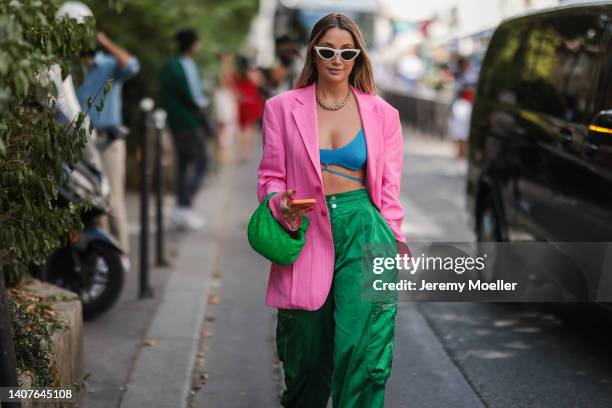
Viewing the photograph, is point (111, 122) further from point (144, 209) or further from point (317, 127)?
point (317, 127)

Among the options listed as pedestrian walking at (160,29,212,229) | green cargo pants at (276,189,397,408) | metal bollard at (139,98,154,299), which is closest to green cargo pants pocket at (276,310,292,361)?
green cargo pants at (276,189,397,408)

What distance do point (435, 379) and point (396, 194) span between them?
1.84 meters

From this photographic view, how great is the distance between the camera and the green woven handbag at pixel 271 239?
4074mm

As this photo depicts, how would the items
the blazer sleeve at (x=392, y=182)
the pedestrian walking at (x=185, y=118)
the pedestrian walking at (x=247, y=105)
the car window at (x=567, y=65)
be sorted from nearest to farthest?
the blazer sleeve at (x=392, y=182)
the car window at (x=567, y=65)
the pedestrian walking at (x=185, y=118)
the pedestrian walking at (x=247, y=105)

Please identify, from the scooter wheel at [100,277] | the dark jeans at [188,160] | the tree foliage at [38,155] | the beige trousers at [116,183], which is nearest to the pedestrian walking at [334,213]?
the tree foliage at [38,155]

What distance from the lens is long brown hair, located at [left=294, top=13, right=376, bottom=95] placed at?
14.1 ft

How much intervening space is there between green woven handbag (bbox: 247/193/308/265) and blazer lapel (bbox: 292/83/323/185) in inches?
10.0

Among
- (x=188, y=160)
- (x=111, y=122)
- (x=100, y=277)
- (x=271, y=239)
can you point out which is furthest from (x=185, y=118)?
(x=271, y=239)

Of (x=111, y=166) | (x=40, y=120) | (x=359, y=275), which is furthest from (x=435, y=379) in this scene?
(x=111, y=166)

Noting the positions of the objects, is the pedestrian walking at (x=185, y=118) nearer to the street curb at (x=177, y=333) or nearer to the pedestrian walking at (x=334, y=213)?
the street curb at (x=177, y=333)

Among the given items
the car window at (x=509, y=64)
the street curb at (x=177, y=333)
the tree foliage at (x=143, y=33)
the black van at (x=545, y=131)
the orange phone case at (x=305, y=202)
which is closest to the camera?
the orange phone case at (x=305, y=202)

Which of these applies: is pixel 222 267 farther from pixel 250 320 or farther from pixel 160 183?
pixel 250 320

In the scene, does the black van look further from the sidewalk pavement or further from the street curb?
the street curb

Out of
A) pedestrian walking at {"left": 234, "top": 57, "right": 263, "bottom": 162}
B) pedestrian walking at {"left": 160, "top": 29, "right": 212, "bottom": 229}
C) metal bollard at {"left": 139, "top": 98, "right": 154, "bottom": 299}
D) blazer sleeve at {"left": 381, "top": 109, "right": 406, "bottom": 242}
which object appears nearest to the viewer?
blazer sleeve at {"left": 381, "top": 109, "right": 406, "bottom": 242}
